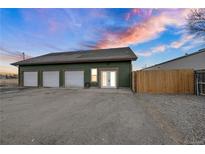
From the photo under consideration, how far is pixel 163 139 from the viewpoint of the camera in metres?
3.05

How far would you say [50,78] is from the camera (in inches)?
620

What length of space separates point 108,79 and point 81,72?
2.94 meters

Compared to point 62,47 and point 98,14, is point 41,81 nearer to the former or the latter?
point 62,47

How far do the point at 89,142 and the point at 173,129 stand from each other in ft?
7.15

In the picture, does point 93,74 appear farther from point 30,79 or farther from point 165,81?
point 30,79

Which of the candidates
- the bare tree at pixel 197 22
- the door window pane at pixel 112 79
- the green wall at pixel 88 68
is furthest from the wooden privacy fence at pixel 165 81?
the bare tree at pixel 197 22

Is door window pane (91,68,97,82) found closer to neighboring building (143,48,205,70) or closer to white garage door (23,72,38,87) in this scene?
white garage door (23,72,38,87)

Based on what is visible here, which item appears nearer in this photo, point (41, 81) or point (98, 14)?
point (98, 14)

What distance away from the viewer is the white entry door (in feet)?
45.6

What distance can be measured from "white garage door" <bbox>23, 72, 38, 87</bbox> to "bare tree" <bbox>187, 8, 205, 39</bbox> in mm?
17900

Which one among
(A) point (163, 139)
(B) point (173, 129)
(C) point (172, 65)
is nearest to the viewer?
(A) point (163, 139)

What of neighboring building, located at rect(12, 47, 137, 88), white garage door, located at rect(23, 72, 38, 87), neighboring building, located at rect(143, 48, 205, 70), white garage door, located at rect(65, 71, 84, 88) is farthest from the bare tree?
white garage door, located at rect(23, 72, 38, 87)
